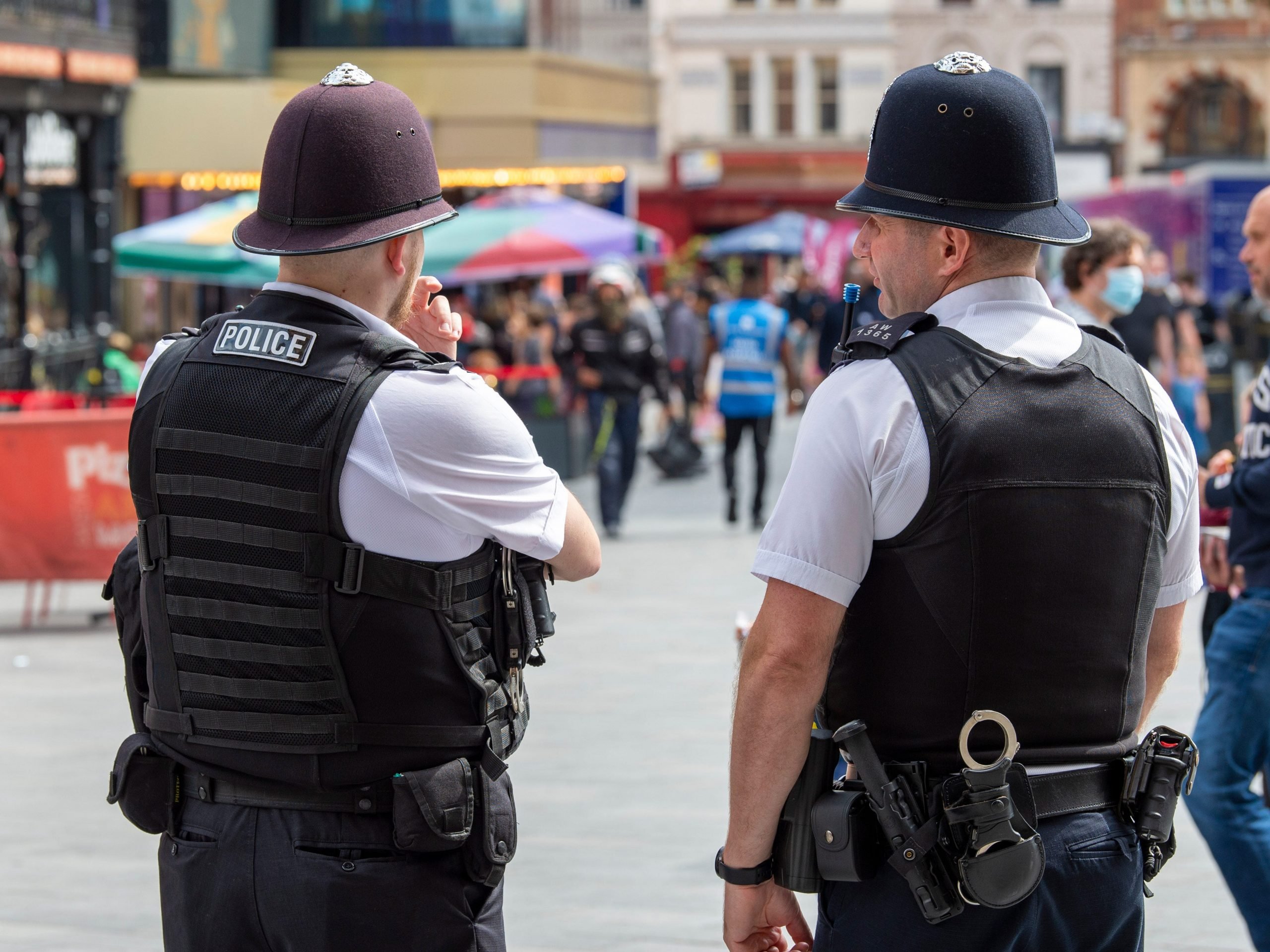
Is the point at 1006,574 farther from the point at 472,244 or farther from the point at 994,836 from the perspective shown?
the point at 472,244

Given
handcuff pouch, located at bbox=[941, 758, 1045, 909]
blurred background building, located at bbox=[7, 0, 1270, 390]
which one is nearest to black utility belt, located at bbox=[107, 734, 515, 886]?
handcuff pouch, located at bbox=[941, 758, 1045, 909]

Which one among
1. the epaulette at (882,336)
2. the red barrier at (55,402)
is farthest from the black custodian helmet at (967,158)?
the red barrier at (55,402)

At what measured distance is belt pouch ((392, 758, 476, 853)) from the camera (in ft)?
8.41

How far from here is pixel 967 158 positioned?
257 cm

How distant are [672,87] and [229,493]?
49.5 meters

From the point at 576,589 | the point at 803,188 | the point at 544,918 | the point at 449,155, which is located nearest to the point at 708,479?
the point at 576,589

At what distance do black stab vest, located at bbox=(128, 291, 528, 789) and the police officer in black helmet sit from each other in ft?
1.52

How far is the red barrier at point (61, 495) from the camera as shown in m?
9.64

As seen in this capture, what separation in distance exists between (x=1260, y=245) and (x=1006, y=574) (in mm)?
2490

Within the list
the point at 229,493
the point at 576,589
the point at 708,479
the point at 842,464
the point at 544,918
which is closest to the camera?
the point at 842,464

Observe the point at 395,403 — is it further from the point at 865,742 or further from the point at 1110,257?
the point at 1110,257

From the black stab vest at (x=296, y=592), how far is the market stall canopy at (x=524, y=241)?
11953mm

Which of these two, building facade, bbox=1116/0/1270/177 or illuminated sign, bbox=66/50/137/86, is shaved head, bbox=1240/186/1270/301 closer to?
illuminated sign, bbox=66/50/137/86

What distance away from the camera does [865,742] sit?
247 centimetres
